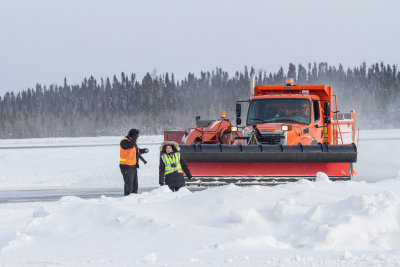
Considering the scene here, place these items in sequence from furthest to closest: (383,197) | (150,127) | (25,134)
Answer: (25,134) → (150,127) → (383,197)

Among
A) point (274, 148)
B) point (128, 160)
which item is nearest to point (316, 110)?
point (274, 148)

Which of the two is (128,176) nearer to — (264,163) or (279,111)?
(264,163)

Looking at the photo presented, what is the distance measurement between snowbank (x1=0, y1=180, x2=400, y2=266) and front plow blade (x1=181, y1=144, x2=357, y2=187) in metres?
3.13

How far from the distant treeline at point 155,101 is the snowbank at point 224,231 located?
110 m

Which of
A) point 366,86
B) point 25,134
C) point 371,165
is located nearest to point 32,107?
point 25,134

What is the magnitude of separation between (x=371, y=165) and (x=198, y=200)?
1464 centimetres

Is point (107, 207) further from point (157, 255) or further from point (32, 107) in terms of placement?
point (32, 107)

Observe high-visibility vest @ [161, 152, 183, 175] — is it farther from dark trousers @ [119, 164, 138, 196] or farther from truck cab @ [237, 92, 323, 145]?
truck cab @ [237, 92, 323, 145]

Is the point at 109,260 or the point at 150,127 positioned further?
the point at 150,127

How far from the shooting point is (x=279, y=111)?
13211 millimetres

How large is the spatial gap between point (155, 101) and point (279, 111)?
5089 inches

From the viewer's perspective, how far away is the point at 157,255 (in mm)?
5984

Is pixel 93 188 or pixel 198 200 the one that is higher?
pixel 198 200

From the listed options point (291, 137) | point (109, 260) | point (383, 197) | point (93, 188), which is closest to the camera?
point (109, 260)
